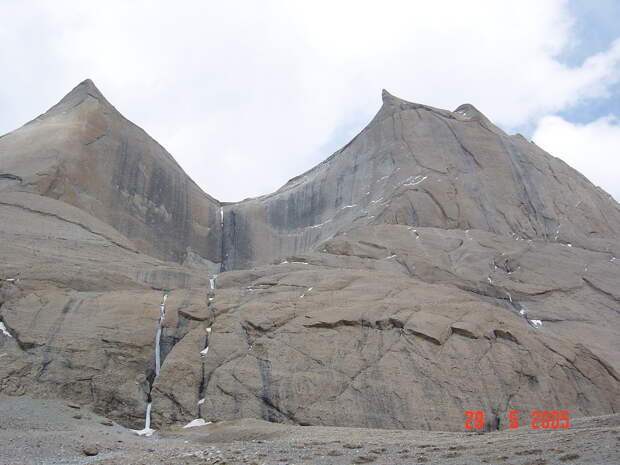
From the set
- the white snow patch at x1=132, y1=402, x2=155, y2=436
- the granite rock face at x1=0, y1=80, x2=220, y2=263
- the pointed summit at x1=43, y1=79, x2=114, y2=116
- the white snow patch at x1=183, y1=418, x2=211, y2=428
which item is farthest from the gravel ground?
the pointed summit at x1=43, y1=79, x2=114, y2=116

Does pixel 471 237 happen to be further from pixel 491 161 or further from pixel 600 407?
pixel 600 407

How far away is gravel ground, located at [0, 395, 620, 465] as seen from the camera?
17.8 metres

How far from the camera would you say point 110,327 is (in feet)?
105

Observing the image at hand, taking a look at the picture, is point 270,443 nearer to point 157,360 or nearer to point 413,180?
point 157,360

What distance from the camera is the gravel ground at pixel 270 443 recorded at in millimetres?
17750

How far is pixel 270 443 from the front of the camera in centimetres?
2245

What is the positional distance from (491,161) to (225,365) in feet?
101

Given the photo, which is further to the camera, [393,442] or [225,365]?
[225,365]

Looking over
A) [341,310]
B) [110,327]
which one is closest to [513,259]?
[341,310]

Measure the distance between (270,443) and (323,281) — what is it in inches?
550
